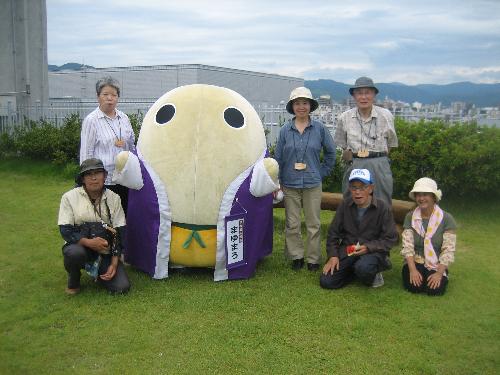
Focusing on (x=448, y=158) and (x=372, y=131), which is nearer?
(x=372, y=131)

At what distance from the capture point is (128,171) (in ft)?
15.5

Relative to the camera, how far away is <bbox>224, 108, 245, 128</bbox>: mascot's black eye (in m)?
5.00

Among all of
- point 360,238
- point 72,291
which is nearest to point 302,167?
point 360,238

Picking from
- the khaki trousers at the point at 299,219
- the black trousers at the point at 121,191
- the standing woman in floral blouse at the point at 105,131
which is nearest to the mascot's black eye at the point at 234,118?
the khaki trousers at the point at 299,219

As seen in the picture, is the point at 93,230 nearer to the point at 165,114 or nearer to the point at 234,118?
the point at 165,114

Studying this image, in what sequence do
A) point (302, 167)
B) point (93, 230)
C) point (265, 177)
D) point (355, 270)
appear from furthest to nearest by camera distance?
point (302, 167) → point (355, 270) → point (265, 177) → point (93, 230)

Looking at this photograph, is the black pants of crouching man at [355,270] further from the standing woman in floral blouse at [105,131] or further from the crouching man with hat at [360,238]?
the standing woman in floral blouse at [105,131]

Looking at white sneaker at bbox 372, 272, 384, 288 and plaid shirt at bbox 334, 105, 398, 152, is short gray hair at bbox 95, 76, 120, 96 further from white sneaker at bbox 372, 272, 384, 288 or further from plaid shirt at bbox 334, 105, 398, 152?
white sneaker at bbox 372, 272, 384, 288

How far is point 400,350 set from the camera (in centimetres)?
378

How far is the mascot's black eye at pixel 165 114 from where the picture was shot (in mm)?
5004

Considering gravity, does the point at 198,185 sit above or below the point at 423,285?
above

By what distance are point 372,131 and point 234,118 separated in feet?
4.65

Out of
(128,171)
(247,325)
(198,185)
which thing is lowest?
(247,325)

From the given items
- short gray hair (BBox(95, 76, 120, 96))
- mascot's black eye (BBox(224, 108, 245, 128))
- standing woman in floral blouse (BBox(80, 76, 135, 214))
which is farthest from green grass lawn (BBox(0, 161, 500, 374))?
short gray hair (BBox(95, 76, 120, 96))
